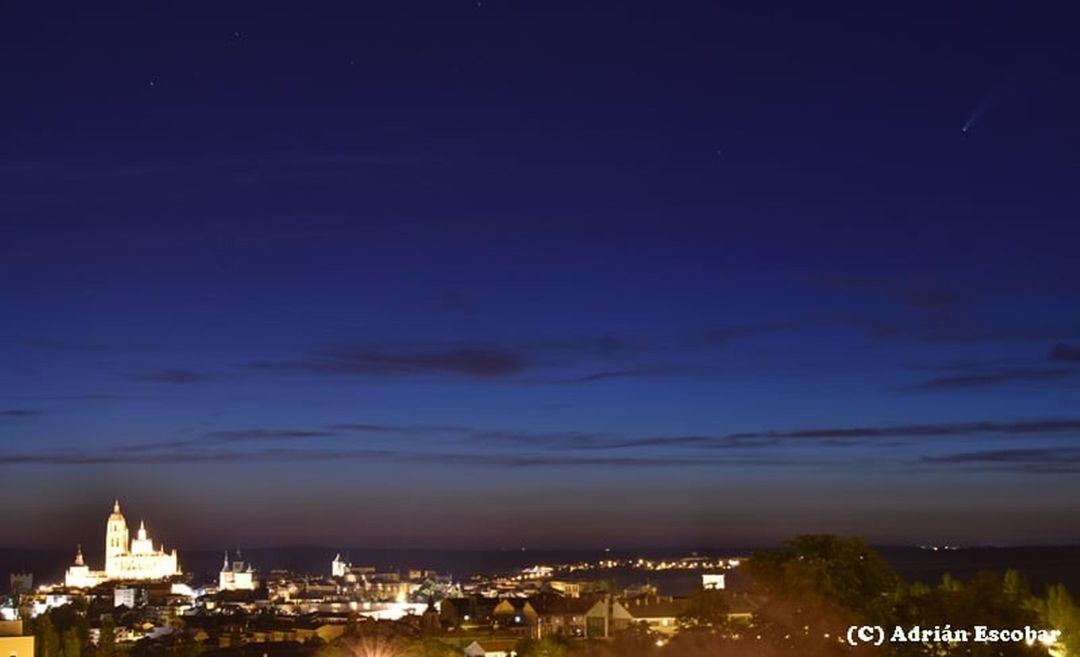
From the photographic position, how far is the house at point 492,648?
53281mm

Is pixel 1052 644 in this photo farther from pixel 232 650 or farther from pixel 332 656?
pixel 232 650

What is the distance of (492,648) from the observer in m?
58.0

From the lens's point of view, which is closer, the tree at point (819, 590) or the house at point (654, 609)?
the tree at point (819, 590)

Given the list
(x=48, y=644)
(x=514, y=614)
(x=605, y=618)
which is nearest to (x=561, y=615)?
(x=605, y=618)

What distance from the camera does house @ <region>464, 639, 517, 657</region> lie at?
53.3m

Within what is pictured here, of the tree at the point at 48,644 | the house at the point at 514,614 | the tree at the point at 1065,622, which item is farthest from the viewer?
the house at the point at 514,614

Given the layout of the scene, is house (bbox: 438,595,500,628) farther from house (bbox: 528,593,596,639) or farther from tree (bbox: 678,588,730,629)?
tree (bbox: 678,588,730,629)

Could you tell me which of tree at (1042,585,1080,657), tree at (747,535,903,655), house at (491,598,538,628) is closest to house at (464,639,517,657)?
house at (491,598,538,628)

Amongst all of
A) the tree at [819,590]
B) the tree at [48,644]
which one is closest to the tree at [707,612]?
the tree at [819,590]

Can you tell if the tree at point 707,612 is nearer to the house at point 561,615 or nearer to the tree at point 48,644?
the tree at point 48,644

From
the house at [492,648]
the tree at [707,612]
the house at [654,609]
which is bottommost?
the house at [492,648]

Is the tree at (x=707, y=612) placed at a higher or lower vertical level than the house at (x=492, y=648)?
higher

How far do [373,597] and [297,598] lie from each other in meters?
8.37

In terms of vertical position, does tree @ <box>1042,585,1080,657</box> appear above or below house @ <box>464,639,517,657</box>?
above
